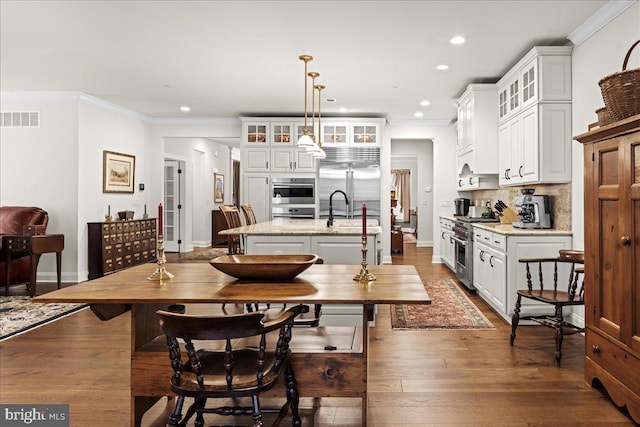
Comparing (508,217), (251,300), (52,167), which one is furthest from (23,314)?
(508,217)

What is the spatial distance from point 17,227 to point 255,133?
3820mm

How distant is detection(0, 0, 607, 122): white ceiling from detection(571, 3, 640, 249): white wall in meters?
0.24

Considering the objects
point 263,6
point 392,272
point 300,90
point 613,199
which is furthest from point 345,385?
point 300,90

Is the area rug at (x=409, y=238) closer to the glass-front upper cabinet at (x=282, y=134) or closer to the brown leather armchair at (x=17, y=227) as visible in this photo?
the glass-front upper cabinet at (x=282, y=134)

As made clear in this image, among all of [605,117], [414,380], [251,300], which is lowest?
[414,380]

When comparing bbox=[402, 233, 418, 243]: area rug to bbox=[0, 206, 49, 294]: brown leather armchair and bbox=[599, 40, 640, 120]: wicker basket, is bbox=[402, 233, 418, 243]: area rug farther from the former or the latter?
bbox=[599, 40, 640, 120]: wicker basket

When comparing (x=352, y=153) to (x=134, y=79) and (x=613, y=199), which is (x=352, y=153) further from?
(x=613, y=199)

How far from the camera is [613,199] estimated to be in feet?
7.88

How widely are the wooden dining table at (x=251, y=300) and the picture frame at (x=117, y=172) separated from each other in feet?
16.6

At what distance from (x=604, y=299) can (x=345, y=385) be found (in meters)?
1.58

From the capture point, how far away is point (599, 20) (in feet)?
11.8

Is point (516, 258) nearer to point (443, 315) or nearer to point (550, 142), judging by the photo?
point (443, 315)

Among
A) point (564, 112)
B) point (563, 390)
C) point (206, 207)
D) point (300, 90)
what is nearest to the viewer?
point (563, 390)

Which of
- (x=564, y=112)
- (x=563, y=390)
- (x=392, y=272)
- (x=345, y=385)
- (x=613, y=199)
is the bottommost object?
(x=563, y=390)
